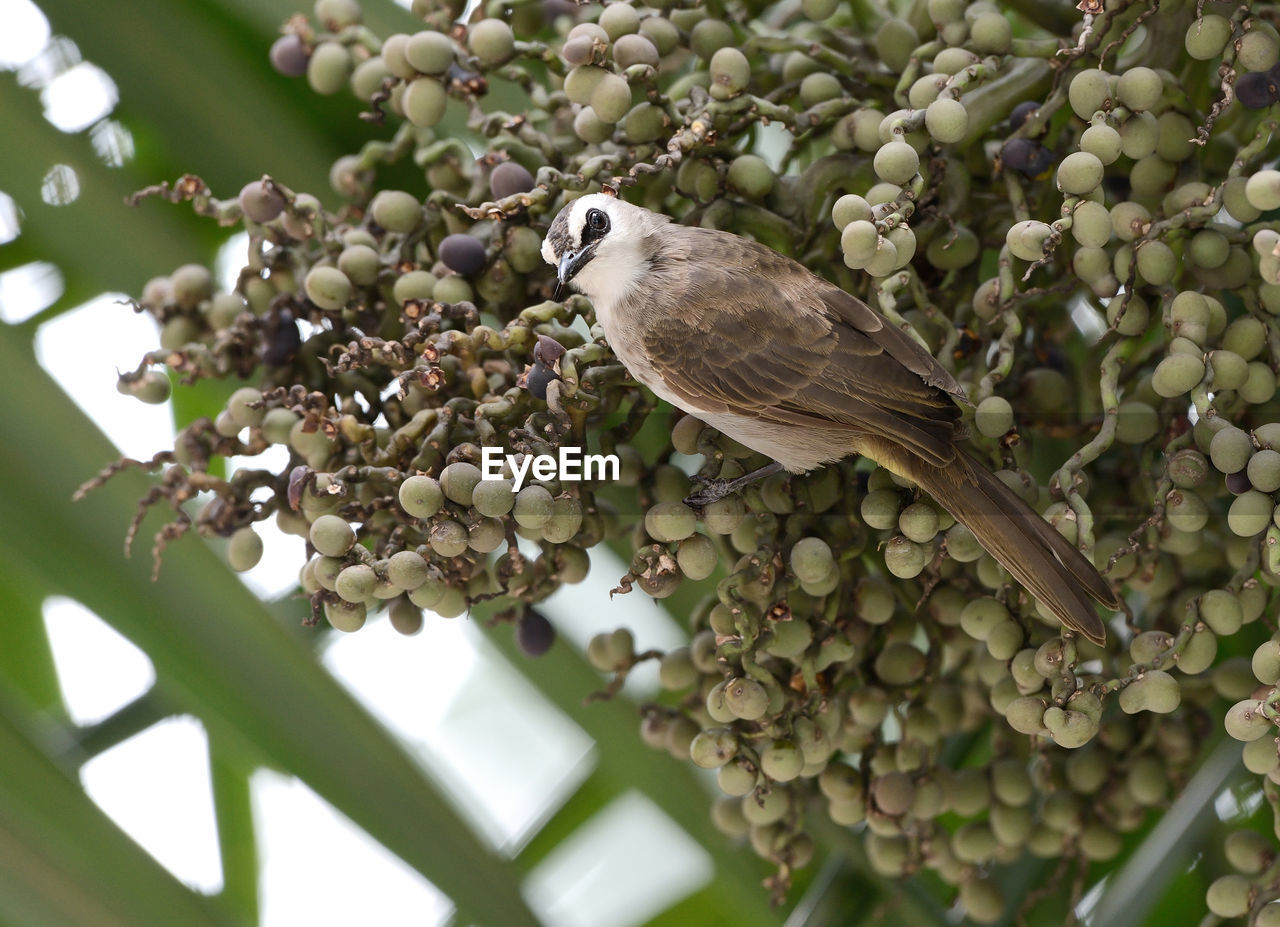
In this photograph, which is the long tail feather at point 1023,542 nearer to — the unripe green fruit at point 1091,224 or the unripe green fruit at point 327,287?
the unripe green fruit at point 1091,224

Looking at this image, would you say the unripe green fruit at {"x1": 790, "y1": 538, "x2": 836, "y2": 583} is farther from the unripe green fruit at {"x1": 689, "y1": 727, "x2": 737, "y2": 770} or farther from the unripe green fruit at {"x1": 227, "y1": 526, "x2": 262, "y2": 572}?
the unripe green fruit at {"x1": 227, "y1": 526, "x2": 262, "y2": 572}

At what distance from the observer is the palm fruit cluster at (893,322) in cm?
94

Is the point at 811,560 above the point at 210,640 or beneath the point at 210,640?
above

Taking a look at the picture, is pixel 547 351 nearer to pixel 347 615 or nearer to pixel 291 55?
pixel 347 615

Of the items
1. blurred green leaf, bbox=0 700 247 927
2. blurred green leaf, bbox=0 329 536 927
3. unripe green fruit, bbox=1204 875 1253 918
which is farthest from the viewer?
blurred green leaf, bbox=0 329 536 927

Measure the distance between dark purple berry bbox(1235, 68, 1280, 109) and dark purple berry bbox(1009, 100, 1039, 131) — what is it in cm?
17

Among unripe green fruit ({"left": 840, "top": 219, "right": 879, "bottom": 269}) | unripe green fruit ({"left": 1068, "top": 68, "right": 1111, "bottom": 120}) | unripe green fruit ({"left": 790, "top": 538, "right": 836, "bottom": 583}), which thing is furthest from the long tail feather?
unripe green fruit ({"left": 1068, "top": 68, "right": 1111, "bottom": 120})

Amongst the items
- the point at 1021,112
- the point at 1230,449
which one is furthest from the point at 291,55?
the point at 1230,449

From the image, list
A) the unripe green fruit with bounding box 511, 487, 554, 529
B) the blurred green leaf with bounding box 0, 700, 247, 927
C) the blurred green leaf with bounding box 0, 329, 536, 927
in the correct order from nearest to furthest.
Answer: the unripe green fruit with bounding box 511, 487, 554, 529
the blurred green leaf with bounding box 0, 700, 247, 927
the blurred green leaf with bounding box 0, 329, 536, 927

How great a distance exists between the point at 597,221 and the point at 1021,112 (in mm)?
405

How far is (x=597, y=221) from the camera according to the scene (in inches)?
41.3

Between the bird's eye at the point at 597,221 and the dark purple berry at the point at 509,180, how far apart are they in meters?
0.07

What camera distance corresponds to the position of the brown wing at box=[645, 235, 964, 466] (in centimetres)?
100

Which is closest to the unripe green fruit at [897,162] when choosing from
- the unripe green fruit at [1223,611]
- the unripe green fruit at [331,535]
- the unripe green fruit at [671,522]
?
the unripe green fruit at [671,522]
